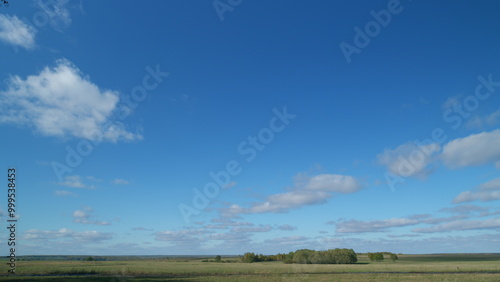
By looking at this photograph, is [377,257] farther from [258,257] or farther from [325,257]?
[258,257]

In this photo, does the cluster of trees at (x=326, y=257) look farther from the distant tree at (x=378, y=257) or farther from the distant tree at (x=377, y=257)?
the distant tree at (x=377, y=257)

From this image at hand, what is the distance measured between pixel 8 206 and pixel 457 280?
6140 cm

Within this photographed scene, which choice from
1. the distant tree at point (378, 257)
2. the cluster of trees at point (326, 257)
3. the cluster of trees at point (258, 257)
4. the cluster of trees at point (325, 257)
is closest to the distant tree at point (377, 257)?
the distant tree at point (378, 257)

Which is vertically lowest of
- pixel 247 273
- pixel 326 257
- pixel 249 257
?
pixel 249 257

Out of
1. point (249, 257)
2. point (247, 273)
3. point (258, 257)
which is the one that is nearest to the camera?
point (247, 273)

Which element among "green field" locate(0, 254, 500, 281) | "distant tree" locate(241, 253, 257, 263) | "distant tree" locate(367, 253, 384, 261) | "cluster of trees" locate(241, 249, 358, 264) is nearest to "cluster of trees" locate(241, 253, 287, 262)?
"distant tree" locate(241, 253, 257, 263)

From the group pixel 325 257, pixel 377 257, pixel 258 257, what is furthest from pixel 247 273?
pixel 377 257

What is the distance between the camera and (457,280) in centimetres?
4722

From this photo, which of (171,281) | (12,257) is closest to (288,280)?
(171,281)

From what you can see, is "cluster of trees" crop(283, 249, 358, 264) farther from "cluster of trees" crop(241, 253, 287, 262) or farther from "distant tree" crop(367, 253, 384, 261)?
"distant tree" crop(367, 253, 384, 261)

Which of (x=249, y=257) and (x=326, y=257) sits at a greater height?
(x=326, y=257)

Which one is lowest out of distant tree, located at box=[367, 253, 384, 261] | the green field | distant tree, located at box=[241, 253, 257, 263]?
distant tree, located at box=[367, 253, 384, 261]

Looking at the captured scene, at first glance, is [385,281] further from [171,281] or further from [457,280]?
[171,281]

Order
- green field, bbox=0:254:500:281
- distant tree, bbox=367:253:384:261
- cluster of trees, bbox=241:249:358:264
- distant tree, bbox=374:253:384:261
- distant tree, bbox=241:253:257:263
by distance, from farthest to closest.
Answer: distant tree, bbox=367:253:384:261
distant tree, bbox=374:253:384:261
distant tree, bbox=241:253:257:263
cluster of trees, bbox=241:249:358:264
green field, bbox=0:254:500:281
